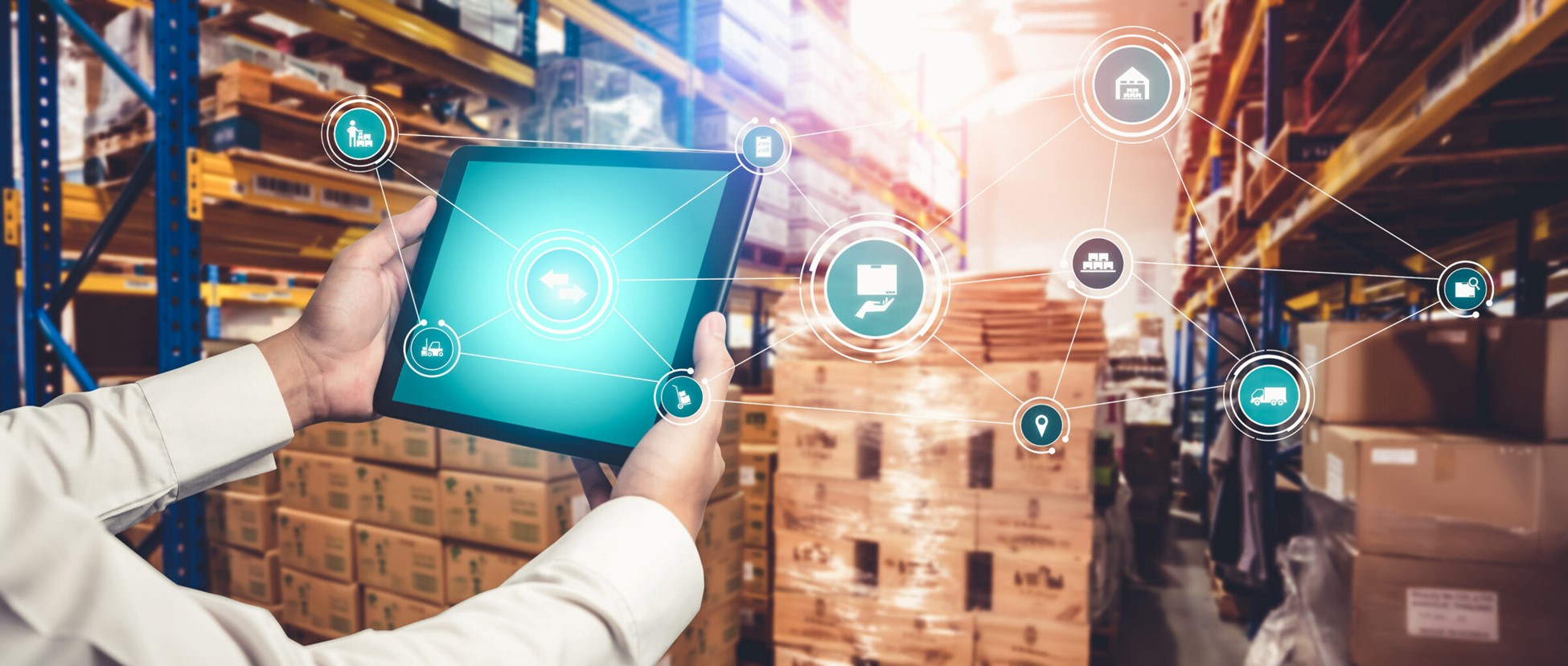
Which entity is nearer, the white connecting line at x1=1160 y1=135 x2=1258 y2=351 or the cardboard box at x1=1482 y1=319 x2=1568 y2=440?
the white connecting line at x1=1160 y1=135 x2=1258 y2=351

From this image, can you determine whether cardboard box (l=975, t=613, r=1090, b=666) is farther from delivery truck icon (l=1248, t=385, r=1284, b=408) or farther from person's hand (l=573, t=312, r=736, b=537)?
person's hand (l=573, t=312, r=736, b=537)

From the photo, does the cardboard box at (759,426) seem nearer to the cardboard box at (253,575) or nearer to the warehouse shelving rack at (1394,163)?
the warehouse shelving rack at (1394,163)

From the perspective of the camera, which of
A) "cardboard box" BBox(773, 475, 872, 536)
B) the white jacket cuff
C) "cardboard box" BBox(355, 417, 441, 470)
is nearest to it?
the white jacket cuff

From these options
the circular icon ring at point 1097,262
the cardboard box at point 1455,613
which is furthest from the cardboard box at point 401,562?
the cardboard box at point 1455,613

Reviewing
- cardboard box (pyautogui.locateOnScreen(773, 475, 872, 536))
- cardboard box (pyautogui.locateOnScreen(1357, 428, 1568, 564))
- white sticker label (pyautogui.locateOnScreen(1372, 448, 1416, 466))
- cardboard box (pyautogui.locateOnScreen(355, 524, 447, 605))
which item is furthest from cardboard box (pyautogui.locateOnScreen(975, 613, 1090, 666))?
cardboard box (pyautogui.locateOnScreen(355, 524, 447, 605))

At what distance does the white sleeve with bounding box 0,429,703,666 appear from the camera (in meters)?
0.36

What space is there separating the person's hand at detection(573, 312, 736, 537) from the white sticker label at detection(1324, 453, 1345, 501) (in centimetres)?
204

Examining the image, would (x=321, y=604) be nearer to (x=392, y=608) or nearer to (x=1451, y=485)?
(x=392, y=608)

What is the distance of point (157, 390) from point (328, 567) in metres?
1.79

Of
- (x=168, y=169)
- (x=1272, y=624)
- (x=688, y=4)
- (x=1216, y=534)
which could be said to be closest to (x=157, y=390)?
(x=168, y=169)

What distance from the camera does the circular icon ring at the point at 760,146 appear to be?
2.46 feet

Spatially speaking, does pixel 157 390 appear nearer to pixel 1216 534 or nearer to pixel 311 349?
pixel 311 349

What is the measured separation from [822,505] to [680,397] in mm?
1804

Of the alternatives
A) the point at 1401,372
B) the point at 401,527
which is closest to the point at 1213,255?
the point at 1401,372
